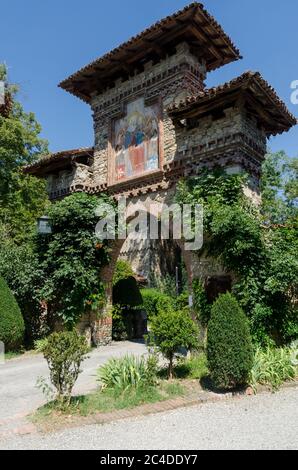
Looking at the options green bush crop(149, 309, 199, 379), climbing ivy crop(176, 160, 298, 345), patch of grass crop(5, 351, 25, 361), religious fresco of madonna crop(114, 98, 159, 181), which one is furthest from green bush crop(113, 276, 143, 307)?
green bush crop(149, 309, 199, 379)

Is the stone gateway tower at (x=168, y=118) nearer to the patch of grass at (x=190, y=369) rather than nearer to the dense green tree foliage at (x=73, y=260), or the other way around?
the dense green tree foliage at (x=73, y=260)

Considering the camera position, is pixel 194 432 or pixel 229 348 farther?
pixel 229 348

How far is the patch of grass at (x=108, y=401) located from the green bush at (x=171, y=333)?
2.21 ft

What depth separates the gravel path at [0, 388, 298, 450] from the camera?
447 centimetres

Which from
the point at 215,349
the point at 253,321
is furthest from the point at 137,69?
the point at 215,349

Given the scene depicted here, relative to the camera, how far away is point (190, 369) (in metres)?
7.69

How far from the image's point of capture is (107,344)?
12820mm

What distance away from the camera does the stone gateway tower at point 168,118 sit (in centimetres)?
972

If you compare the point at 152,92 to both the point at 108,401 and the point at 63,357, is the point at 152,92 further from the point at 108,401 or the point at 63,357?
the point at 108,401

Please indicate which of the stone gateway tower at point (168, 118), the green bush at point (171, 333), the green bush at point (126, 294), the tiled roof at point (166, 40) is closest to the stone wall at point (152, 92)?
the stone gateway tower at point (168, 118)

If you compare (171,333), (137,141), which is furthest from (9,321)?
(137,141)

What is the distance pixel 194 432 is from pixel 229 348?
5.94ft

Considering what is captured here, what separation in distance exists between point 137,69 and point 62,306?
326 inches

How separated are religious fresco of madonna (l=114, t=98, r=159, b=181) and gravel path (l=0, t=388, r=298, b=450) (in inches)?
299
